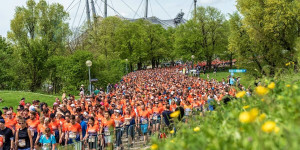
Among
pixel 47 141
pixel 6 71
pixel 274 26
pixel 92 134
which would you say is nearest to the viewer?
pixel 47 141

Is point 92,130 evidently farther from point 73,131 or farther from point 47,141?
point 47,141

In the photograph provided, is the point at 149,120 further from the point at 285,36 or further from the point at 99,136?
the point at 285,36

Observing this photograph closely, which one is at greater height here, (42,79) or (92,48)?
(92,48)

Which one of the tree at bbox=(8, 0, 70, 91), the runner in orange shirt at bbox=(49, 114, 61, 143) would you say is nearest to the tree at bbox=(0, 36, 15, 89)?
the tree at bbox=(8, 0, 70, 91)

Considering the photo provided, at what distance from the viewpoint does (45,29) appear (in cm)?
4722

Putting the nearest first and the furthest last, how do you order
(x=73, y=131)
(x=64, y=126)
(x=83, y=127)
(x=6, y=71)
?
(x=73, y=131), (x=64, y=126), (x=83, y=127), (x=6, y=71)

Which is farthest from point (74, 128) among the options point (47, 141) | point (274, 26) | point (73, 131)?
point (274, 26)

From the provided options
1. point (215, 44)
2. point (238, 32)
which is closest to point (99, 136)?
point (238, 32)

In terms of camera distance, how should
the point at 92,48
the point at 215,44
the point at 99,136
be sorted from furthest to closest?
the point at 215,44, the point at 92,48, the point at 99,136

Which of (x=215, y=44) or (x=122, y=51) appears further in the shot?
(x=122, y=51)

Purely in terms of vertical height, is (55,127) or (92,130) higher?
(55,127)

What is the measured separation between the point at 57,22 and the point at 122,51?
19512 mm

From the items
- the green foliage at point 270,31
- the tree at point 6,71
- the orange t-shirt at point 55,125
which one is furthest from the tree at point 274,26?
the tree at point 6,71

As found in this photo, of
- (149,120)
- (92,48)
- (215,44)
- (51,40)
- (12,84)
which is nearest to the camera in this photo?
(149,120)
